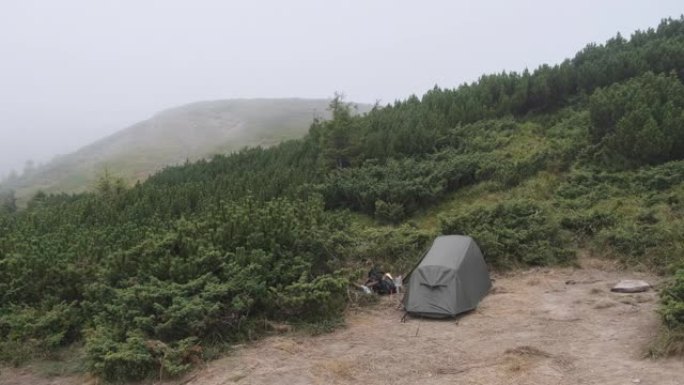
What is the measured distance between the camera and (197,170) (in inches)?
1136

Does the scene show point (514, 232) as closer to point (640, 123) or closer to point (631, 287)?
point (631, 287)

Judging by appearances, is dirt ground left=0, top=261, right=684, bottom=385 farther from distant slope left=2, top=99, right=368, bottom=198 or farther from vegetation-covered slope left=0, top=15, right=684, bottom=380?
distant slope left=2, top=99, right=368, bottom=198

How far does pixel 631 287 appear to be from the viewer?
36.0ft

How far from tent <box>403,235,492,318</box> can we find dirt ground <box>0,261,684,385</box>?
218 millimetres

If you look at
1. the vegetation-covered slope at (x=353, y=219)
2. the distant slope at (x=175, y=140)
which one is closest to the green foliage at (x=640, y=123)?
the vegetation-covered slope at (x=353, y=219)

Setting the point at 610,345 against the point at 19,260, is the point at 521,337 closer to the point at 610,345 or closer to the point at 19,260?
the point at 610,345

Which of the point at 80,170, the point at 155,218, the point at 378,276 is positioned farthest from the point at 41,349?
the point at 80,170

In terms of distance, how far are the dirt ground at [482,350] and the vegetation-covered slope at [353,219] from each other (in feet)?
2.06

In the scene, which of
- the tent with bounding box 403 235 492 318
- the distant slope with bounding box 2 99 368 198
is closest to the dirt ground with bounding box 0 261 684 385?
the tent with bounding box 403 235 492 318

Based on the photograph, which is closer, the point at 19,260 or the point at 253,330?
the point at 253,330

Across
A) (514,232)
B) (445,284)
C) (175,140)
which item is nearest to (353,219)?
(514,232)

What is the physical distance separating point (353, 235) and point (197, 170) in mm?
17338

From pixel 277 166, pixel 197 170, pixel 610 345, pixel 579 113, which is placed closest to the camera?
pixel 610 345

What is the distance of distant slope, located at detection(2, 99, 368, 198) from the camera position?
257 feet
